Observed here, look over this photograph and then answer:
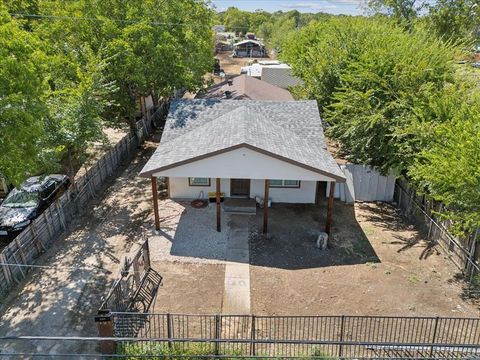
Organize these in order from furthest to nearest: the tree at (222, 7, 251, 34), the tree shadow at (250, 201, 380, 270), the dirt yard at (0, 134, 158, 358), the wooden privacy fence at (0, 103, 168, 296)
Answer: the tree at (222, 7, 251, 34)
the tree shadow at (250, 201, 380, 270)
the wooden privacy fence at (0, 103, 168, 296)
the dirt yard at (0, 134, 158, 358)

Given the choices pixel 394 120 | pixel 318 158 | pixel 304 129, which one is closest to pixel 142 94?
pixel 304 129

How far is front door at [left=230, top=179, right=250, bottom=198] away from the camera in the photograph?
18984 millimetres

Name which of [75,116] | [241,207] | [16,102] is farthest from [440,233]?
[16,102]

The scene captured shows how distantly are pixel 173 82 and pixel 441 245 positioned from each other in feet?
57.4

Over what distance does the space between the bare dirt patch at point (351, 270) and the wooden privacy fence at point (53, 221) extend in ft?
26.1

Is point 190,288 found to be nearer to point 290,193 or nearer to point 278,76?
point 290,193

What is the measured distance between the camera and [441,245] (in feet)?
51.0

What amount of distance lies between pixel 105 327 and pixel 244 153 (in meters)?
7.76

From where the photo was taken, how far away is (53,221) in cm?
1602

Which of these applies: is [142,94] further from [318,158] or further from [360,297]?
[360,297]

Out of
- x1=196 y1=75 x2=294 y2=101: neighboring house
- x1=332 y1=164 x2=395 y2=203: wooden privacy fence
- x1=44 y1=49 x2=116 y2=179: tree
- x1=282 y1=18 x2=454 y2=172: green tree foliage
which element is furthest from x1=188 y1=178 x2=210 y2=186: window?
x1=196 y1=75 x2=294 y2=101: neighboring house

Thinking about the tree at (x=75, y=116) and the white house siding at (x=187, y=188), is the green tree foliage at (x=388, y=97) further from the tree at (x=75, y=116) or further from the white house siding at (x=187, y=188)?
the tree at (x=75, y=116)

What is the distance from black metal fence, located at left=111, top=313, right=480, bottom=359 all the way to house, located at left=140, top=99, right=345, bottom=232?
214 inches

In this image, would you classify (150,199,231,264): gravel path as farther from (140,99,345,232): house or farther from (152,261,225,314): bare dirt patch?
(140,99,345,232): house
